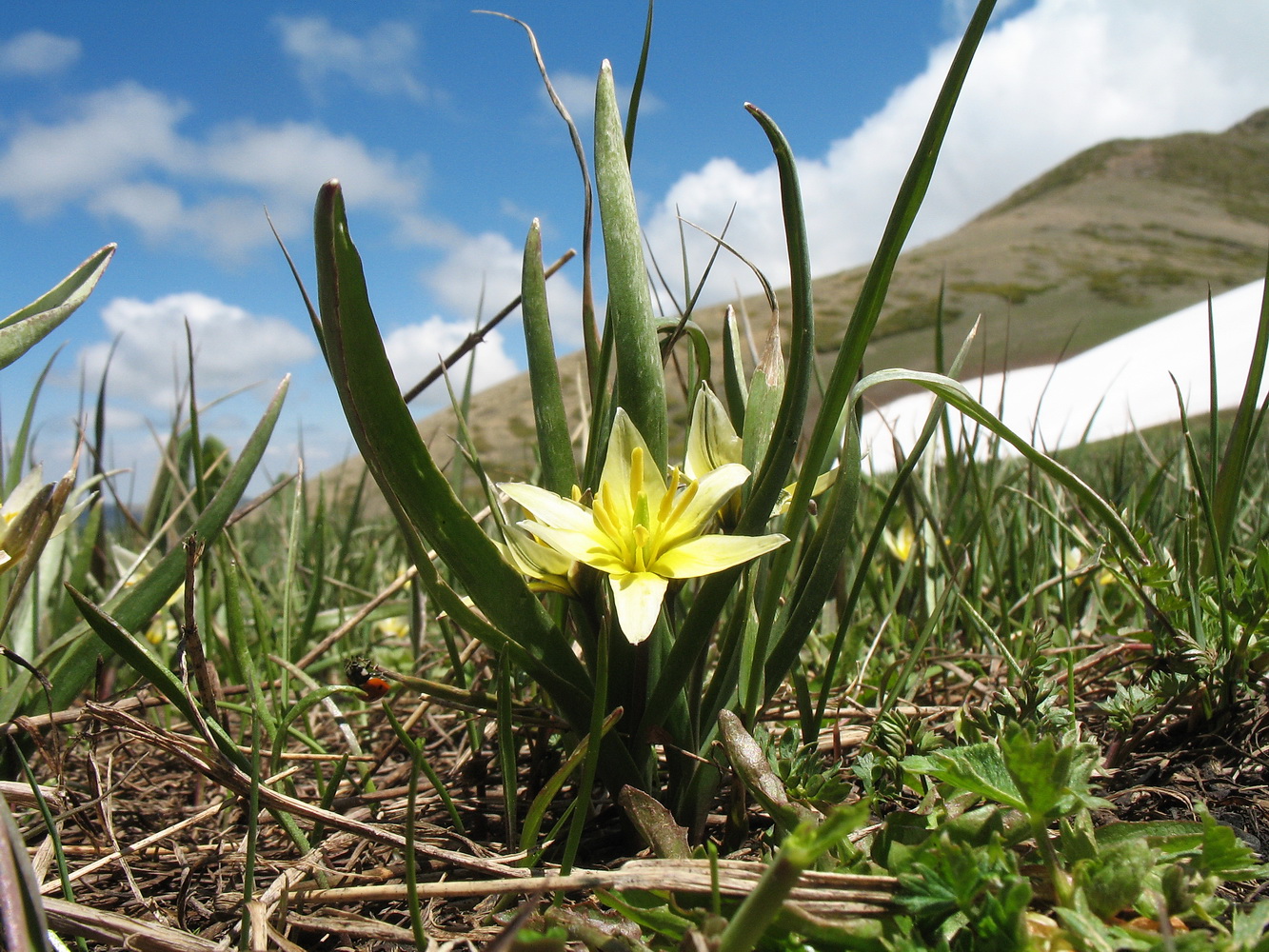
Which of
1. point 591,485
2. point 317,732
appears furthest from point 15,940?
point 317,732

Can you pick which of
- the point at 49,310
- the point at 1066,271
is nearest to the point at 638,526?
the point at 49,310

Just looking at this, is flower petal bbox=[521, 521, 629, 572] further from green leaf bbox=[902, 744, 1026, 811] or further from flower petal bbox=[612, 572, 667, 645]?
green leaf bbox=[902, 744, 1026, 811]

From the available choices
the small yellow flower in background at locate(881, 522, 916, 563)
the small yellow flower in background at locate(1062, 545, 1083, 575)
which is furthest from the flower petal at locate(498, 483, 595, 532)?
the small yellow flower in background at locate(1062, 545, 1083, 575)

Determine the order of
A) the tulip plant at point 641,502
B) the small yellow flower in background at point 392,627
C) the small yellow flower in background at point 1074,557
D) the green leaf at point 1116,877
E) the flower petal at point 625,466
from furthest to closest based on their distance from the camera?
the small yellow flower in background at point 392,627 < the small yellow flower in background at point 1074,557 < the flower petal at point 625,466 < the tulip plant at point 641,502 < the green leaf at point 1116,877

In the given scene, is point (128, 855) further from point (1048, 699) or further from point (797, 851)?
point (1048, 699)

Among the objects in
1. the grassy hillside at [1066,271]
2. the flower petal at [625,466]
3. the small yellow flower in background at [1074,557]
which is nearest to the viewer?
the flower petal at [625,466]

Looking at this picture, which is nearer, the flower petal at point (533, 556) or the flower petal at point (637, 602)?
the flower petal at point (637, 602)

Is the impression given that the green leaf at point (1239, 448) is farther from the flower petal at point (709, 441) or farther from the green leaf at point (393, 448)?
the green leaf at point (393, 448)

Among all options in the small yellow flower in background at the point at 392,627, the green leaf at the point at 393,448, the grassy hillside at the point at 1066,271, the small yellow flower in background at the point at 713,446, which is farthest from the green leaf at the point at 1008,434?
the grassy hillside at the point at 1066,271
